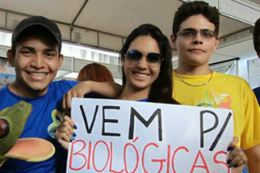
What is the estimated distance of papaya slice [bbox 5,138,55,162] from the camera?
2.58 feet

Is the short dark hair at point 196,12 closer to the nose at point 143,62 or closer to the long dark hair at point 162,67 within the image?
the long dark hair at point 162,67

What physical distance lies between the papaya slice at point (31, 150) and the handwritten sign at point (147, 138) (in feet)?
0.34

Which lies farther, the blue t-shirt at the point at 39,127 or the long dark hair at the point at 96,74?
the long dark hair at the point at 96,74

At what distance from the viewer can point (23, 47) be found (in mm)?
1042

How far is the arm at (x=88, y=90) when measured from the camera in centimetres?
101

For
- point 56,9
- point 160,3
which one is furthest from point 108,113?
point 56,9

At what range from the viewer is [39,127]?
3.46ft

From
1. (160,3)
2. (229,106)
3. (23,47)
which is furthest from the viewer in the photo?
(160,3)

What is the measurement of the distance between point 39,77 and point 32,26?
0.23m

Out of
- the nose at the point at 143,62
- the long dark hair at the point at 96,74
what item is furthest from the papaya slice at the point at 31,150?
the long dark hair at the point at 96,74

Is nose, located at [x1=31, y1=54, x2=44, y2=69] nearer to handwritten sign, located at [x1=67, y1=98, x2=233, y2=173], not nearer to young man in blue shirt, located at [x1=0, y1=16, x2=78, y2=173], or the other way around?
young man in blue shirt, located at [x1=0, y1=16, x2=78, y2=173]

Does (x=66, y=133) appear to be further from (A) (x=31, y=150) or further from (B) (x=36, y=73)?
(B) (x=36, y=73)

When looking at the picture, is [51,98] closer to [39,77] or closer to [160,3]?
[39,77]

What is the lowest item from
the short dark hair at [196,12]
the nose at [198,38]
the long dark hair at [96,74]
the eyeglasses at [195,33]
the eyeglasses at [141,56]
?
the eyeglasses at [141,56]
